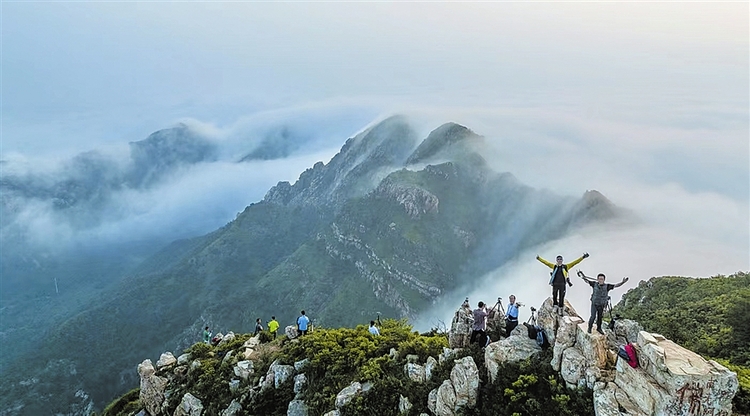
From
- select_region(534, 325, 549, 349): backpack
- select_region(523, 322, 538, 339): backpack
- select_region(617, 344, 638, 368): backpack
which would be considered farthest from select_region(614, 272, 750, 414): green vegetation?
select_region(523, 322, 538, 339): backpack

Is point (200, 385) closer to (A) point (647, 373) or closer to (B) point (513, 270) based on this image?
(A) point (647, 373)

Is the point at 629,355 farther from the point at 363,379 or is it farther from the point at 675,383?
the point at 363,379

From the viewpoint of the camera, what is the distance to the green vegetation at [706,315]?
23.7 m

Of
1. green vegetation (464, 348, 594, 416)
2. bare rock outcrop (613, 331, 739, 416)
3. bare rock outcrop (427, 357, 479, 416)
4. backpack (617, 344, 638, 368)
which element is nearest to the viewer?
bare rock outcrop (613, 331, 739, 416)

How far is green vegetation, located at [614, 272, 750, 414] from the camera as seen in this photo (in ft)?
77.6

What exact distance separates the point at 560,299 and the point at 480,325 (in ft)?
13.7

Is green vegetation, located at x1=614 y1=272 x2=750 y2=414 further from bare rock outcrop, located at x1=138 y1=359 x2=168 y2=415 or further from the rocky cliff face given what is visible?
bare rock outcrop, located at x1=138 y1=359 x2=168 y2=415

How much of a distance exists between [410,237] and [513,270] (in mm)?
48469

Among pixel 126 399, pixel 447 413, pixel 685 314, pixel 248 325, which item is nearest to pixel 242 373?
pixel 447 413

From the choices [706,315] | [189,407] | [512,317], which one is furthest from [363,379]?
[706,315]

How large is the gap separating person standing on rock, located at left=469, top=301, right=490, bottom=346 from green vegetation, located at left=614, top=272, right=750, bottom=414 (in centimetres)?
1016

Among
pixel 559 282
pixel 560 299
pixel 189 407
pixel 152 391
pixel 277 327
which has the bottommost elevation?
pixel 152 391

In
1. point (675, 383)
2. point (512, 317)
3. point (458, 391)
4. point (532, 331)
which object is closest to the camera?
point (675, 383)

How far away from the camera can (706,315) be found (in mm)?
30266
